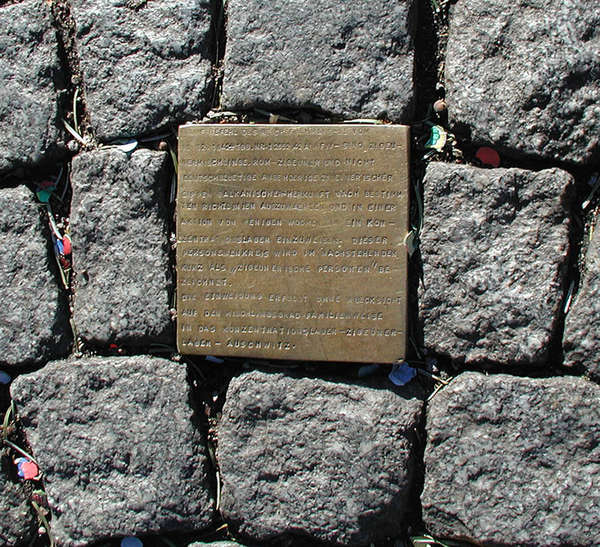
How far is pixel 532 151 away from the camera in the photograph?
1.59 meters

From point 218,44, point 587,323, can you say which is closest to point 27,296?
point 218,44

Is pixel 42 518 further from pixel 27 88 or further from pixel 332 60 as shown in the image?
pixel 332 60

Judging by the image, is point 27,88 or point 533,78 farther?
point 27,88

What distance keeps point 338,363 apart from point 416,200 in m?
0.47

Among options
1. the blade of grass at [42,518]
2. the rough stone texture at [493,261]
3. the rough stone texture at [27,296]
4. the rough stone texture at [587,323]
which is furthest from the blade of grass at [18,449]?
the rough stone texture at [587,323]

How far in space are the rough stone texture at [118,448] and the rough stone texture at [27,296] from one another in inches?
3.3

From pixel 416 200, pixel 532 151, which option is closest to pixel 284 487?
pixel 416 200

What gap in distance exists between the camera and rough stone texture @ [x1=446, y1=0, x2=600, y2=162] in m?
1.57

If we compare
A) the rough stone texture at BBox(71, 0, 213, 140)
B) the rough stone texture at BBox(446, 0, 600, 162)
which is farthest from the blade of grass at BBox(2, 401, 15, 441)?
the rough stone texture at BBox(446, 0, 600, 162)

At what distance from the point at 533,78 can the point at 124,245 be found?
1125 mm

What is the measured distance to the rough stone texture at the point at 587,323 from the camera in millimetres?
1559

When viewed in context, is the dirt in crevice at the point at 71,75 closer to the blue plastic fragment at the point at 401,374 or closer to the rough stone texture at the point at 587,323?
the blue plastic fragment at the point at 401,374

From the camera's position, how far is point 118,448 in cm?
170

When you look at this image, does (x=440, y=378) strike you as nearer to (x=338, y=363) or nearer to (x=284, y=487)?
(x=338, y=363)
